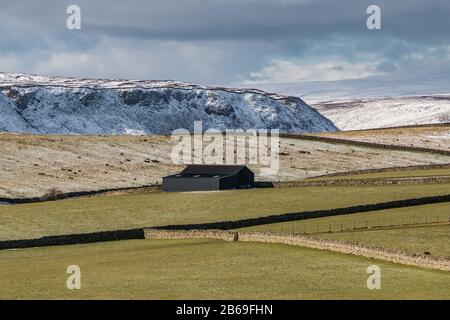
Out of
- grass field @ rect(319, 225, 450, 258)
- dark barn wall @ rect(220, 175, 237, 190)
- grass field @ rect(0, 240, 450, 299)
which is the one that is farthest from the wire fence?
dark barn wall @ rect(220, 175, 237, 190)

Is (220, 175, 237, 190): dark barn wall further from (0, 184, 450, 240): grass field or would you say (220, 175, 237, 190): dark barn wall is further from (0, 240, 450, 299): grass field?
(0, 240, 450, 299): grass field

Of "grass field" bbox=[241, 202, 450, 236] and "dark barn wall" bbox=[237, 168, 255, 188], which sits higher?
"dark barn wall" bbox=[237, 168, 255, 188]

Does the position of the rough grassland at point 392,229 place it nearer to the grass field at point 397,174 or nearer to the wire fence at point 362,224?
the wire fence at point 362,224

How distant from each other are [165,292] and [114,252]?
2116 cm

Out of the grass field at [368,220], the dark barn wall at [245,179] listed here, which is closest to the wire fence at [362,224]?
A: the grass field at [368,220]

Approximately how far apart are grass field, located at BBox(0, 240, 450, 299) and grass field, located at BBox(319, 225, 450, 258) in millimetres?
4187

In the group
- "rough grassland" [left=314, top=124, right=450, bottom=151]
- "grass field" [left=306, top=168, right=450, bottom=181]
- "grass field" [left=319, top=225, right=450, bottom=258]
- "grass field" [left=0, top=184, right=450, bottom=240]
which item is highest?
"rough grassland" [left=314, top=124, right=450, bottom=151]

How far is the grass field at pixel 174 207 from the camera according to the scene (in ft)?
276

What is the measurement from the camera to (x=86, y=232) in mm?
80250

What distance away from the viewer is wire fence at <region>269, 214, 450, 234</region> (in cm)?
7844

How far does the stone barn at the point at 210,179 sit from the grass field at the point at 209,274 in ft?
122

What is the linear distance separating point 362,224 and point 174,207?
2231 cm
